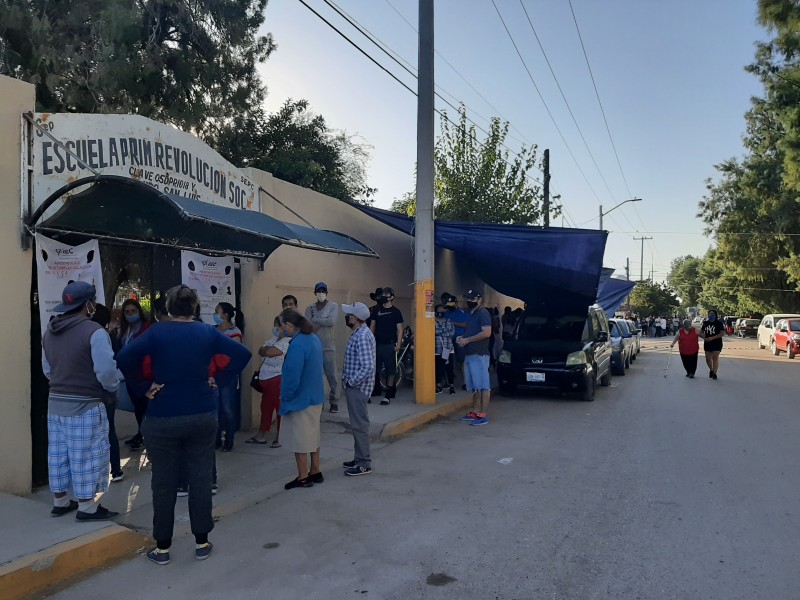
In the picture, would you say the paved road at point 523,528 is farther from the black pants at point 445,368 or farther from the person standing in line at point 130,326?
the black pants at point 445,368

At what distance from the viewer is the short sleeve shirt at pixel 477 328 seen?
9.12 meters

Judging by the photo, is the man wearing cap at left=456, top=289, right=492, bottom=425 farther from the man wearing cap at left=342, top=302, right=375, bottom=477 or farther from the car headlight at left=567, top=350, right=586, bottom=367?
the man wearing cap at left=342, top=302, right=375, bottom=477

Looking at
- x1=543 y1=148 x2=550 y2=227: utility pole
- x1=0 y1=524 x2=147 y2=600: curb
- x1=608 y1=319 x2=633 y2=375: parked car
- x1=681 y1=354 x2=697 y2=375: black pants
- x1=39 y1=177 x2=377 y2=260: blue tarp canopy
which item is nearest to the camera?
→ x1=0 y1=524 x2=147 y2=600: curb

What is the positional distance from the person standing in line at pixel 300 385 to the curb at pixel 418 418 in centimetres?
264

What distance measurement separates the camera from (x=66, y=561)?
4.05 metres

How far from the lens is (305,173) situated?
2036 centimetres

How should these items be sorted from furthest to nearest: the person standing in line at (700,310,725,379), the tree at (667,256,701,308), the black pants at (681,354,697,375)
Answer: the tree at (667,256,701,308) < the black pants at (681,354,697,375) < the person standing in line at (700,310,725,379)

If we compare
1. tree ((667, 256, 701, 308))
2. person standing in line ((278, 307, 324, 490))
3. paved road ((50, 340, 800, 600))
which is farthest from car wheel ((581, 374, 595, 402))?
tree ((667, 256, 701, 308))

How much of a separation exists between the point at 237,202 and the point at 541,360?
630cm

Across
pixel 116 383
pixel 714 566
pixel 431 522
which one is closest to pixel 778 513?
pixel 714 566

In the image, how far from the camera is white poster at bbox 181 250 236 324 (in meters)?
7.61

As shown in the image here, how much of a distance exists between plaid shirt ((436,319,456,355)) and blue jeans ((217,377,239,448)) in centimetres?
498

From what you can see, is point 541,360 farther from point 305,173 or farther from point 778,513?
point 305,173

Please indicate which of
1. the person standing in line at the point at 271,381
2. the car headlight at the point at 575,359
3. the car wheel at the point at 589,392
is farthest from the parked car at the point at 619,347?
the person standing in line at the point at 271,381
